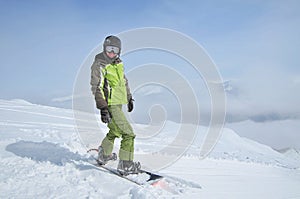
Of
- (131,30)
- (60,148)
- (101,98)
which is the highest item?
(131,30)

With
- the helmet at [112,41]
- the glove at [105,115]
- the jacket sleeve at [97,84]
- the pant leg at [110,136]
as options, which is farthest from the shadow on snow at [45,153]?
the helmet at [112,41]

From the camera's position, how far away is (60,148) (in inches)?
254

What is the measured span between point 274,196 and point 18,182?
4.21 m

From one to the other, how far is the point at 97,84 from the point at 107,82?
211mm

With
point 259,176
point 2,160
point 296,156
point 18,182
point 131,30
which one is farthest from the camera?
point 296,156

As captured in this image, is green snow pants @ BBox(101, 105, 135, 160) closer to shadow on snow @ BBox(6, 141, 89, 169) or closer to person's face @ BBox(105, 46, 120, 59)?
shadow on snow @ BBox(6, 141, 89, 169)

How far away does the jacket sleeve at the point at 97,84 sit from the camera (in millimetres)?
5156

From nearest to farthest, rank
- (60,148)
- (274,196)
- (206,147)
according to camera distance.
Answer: (274,196)
(60,148)
(206,147)

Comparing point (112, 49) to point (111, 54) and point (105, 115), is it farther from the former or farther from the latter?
point (105, 115)

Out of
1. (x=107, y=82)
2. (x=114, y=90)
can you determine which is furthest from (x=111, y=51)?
(x=114, y=90)

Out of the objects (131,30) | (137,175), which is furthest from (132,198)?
(131,30)

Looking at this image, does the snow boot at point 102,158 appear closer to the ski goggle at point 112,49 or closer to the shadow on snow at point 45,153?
the shadow on snow at point 45,153

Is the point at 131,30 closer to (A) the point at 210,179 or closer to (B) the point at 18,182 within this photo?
(A) the point at 210,179

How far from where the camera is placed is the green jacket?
5211mm
